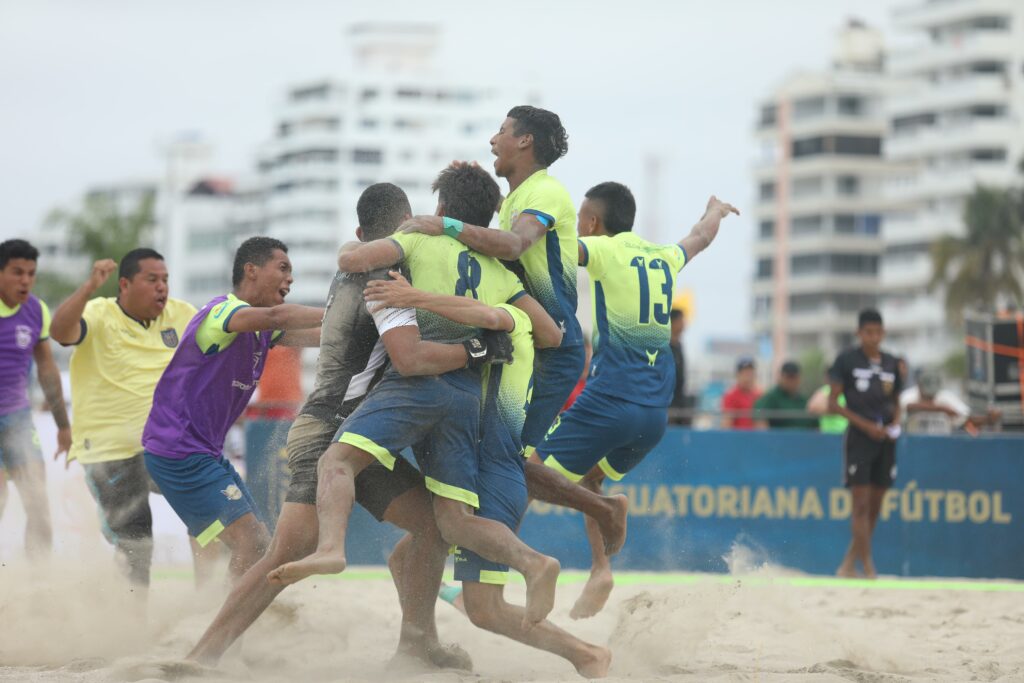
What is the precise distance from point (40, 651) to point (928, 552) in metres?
7.58

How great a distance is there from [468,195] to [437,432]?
3.34ft

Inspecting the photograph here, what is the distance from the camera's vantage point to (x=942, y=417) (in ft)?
45.3

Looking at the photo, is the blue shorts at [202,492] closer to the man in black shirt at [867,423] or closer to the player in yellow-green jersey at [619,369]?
the player in yellow-green jersey at [619,369]

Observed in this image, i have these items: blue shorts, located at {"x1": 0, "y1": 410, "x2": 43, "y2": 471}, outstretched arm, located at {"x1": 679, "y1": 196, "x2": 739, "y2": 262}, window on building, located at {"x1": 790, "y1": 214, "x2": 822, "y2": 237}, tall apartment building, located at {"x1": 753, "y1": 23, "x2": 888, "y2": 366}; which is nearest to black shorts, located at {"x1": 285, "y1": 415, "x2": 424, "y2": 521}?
outstretched arm, located at {"x1": 679, "y1": 196, "x2": 739, "y2": 262}

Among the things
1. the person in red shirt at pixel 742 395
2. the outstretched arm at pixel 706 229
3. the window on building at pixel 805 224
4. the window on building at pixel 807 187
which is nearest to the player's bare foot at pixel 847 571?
the person in red shirt at pixel 742 395

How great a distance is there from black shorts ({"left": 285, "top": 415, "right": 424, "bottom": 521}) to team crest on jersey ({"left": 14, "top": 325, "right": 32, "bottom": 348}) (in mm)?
3211

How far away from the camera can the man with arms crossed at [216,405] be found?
6.75 metres

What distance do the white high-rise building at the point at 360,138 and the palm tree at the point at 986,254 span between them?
51619 millimetres

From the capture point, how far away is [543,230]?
6359mm

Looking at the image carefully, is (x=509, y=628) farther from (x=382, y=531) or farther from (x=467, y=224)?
(x=382, y=531)

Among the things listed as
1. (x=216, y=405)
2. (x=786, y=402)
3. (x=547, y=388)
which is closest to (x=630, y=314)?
(x=547, y=388)

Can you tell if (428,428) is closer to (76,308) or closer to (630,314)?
(630,314)

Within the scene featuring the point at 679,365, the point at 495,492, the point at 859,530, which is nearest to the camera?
the point at 495,492

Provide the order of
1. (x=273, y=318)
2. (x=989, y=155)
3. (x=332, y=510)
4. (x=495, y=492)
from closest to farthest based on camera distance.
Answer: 1. (x=332, y=510)
2. (x=495, y=492)
3. (x=273, y=318)
4. (x=989, y=155)
